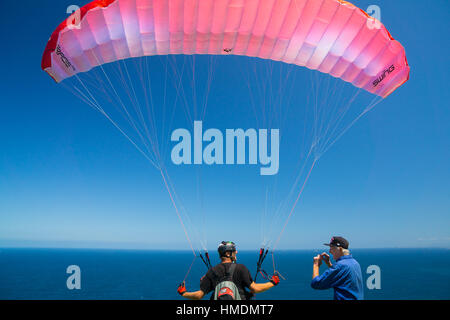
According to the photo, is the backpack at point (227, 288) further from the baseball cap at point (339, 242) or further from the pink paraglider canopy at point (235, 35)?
the pink paraglider canopy at point (235, 35)

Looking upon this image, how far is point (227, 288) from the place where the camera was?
324cm

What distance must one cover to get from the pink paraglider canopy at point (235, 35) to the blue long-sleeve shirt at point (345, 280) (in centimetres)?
446

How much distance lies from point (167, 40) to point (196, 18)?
77 centimetres

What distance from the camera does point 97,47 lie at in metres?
5.91

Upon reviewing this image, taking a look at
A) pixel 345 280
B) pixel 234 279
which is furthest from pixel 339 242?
pixel 234 279

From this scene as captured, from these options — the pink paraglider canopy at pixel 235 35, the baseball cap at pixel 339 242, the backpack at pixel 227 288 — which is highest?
the pink paraglider canopy at pixel 235 35

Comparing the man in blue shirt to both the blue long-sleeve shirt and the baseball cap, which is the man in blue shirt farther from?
the baseball cap

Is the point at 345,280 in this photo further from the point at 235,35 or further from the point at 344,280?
the point at 235,35

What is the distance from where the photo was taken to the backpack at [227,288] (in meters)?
3.23

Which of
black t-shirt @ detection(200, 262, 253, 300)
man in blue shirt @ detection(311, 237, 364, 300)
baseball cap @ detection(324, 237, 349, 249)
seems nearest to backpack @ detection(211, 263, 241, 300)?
black t-shirt @ detection(200, 262, 253, 300)

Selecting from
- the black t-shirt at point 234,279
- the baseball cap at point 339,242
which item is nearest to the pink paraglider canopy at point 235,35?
the baseball cap at point 339,242

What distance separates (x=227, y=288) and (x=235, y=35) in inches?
197
